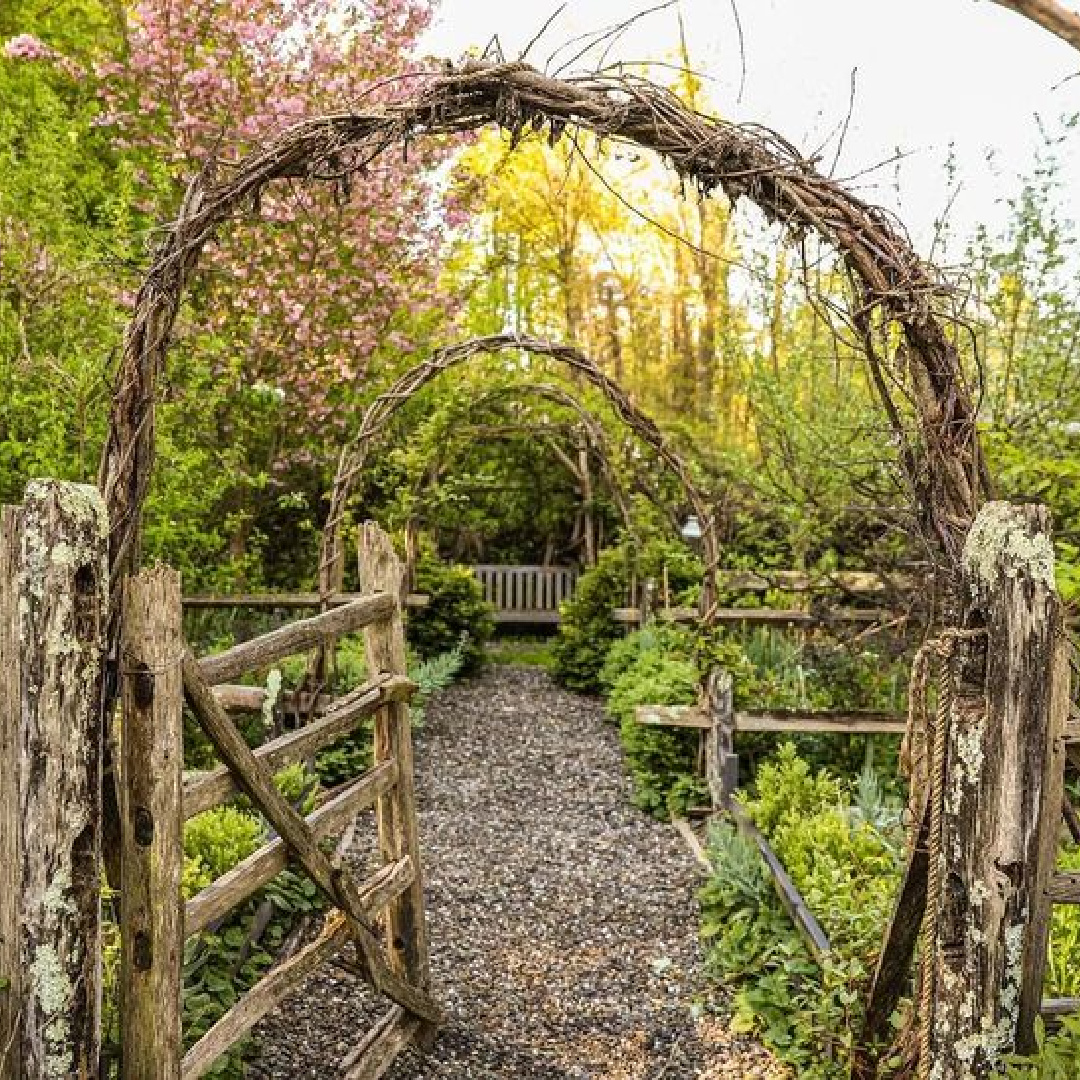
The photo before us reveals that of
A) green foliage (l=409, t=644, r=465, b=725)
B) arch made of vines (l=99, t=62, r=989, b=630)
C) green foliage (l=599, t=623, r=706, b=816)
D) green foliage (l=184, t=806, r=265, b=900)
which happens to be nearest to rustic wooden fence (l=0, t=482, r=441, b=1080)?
Answer: arch made of vines (l=99, t=62, r=989, b=630)

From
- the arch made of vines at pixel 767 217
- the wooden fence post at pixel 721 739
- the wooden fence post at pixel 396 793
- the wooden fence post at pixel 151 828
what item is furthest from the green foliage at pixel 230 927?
the wooden fence post at pixel 721 739

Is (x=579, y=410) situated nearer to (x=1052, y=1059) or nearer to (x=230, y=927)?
(x=230, y=927)

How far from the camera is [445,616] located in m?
10.7

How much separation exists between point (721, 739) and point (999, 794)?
4.04m

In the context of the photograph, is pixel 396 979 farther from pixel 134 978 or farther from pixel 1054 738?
pixel 1054 738

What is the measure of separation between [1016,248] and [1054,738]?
510cm

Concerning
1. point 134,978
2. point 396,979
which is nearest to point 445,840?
point 396,979

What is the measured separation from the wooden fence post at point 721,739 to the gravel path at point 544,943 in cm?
41

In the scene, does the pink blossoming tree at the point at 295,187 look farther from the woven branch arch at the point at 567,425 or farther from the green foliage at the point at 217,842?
the green foliage at the point at 217,842

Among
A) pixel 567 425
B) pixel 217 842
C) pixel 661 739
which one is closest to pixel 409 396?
pixel 661 739

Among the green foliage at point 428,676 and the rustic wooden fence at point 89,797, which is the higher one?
the rustic wooden fence at point 89,797

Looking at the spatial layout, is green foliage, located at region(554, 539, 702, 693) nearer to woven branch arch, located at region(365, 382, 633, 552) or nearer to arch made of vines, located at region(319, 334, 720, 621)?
woven branch arch, located at region(365, 382, 633, 552)

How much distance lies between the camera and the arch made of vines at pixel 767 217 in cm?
245

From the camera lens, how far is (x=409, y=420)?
11.9 meters
